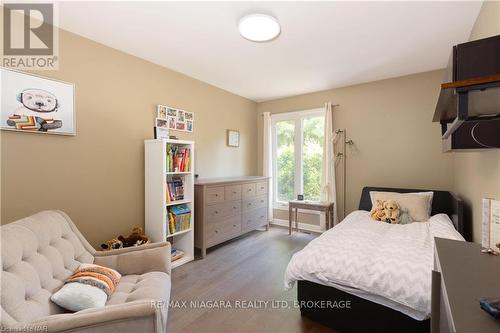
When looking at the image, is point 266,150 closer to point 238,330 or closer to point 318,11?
point 318,11

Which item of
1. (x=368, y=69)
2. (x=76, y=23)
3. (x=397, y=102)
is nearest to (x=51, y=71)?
(x=76, y=23)

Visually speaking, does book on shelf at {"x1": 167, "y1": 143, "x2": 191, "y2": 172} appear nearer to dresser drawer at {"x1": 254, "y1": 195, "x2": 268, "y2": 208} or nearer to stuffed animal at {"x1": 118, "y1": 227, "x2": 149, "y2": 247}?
stuffed animal at {"x1": 118, "y1": 227, "x2": 149, "y2": 247}

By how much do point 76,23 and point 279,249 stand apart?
135 inches

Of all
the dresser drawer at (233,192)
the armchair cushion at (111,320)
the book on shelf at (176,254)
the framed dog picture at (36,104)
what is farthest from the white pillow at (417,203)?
the framed dog picture at (36,104)

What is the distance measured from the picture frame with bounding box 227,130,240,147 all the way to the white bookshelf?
1242 mm

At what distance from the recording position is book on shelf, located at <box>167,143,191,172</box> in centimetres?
270

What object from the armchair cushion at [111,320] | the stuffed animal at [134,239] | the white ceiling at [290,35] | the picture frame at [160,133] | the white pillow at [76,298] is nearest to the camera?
the armchair cushion at [111,320]

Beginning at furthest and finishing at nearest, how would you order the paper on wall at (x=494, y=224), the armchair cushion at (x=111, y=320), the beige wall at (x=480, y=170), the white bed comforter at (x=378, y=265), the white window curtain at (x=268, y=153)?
1. the white window curtain at (x=268, y=153)
2. the beige wall at (x=480, y=170)
3. the white bed comforter at (x=378, y=265)
4. the paper on wall at (x=494, y=224)
5. the armchair cushion at (x=111, y=320)

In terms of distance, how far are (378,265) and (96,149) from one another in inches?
108

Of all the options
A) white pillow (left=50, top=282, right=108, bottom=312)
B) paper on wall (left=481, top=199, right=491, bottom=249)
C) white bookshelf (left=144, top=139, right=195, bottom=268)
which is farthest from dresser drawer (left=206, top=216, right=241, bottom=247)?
paper on wall (left=481, top=199, right=491, bottom=249)

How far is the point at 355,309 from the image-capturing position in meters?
1.58

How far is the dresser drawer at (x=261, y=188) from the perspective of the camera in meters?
3.88

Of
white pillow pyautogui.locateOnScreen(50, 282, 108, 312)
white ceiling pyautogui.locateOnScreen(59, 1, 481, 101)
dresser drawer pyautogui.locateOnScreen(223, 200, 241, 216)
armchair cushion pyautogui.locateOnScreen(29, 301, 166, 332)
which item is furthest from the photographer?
dresser drawer pyautogui.locateOnScreen(223, 200, 241, 216)

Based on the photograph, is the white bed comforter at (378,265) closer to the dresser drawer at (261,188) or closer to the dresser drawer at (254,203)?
the dresser drawer at (254,203)
